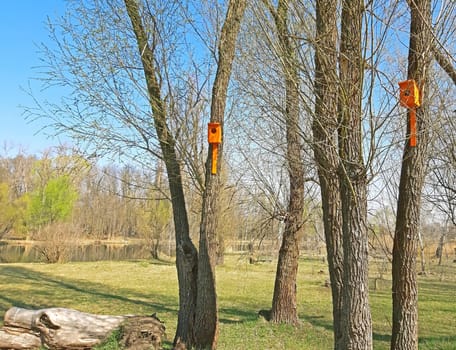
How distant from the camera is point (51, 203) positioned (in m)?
26.4

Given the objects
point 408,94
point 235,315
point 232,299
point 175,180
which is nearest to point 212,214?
point 175,180

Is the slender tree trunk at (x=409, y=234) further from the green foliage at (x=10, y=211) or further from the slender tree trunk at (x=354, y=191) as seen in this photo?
the green foliage at (x=10, y=211)

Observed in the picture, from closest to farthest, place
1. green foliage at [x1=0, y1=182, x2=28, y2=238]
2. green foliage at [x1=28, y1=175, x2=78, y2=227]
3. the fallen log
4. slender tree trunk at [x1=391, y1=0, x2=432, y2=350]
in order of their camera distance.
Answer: slender tree trunk at [x1=391, y1=0, x2=432, y2=350] < the fallen log < green foliage at [x1=28, y1=175, x2=78, y2=227] < green foliage at [x1=0, y1=182, x2=28, y2=238]

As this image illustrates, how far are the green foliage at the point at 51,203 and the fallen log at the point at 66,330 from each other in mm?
22592

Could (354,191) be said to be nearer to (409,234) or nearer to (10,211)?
(409,234)

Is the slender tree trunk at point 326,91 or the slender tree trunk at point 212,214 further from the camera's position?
the slender tree trunk at point 212,214

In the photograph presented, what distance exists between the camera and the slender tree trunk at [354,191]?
2.76m

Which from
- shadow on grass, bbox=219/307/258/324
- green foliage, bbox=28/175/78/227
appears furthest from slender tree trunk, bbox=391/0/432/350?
green foliage, bbox=28/175/78/227

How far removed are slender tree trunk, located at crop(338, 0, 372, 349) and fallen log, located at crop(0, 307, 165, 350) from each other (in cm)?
273

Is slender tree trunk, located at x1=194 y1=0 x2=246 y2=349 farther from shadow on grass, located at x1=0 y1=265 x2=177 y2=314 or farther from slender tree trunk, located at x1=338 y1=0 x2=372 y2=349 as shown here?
shadow on grass, located at x1=0 y1=265 x2=177 y2=314

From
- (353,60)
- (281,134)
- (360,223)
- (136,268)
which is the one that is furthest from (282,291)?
(136,268)

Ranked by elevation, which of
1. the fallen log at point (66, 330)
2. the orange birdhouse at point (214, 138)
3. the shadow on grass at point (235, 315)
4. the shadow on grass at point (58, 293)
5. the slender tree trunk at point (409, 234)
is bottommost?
the shadow on grass at point (58, 293)

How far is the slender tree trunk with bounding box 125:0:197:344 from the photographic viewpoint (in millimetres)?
4738

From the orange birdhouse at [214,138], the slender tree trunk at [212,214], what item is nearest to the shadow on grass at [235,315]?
the slender tree trunk at [212,214]
